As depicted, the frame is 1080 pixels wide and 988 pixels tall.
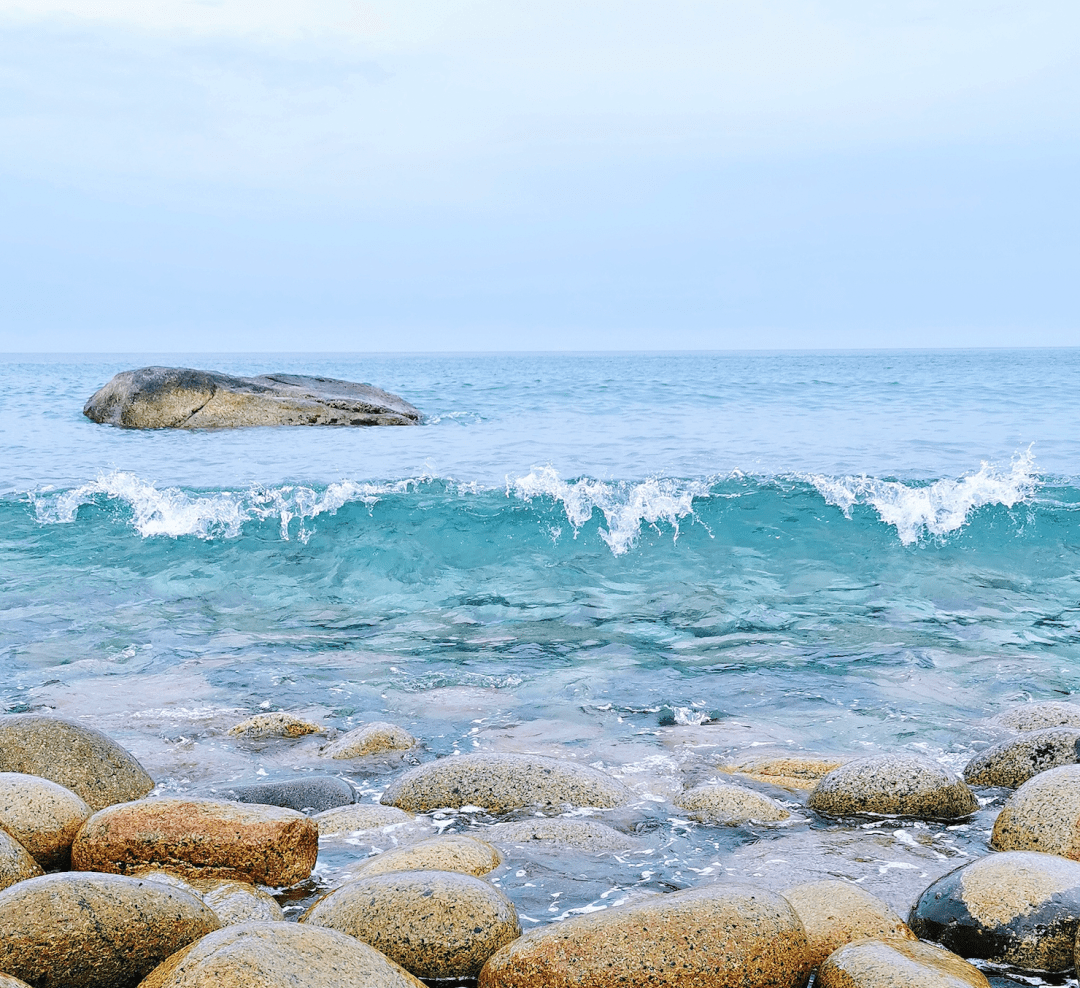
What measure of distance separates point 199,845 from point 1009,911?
10.2 ft

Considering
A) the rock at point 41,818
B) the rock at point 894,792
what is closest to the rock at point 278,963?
the rock at point 41,818

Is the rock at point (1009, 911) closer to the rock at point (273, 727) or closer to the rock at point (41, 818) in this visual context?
the rock at point (41, 818)

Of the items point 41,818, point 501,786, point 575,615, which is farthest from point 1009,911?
point 575,615

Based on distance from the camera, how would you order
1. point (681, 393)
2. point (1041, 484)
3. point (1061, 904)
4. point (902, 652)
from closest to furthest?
1. point (1061, 904)
2. point (902, 652)
3. point (1041, 484)
4. point (681, 393)

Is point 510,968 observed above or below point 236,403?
below

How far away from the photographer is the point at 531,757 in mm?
5418

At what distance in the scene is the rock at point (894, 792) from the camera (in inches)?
192

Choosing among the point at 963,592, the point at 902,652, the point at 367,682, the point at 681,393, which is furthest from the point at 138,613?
the point at 681,393

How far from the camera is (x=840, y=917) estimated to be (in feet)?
11.8

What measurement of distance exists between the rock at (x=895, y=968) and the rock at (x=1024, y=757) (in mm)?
2139

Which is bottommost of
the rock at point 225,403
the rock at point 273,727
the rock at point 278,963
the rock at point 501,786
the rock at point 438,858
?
the rock at point 273,727

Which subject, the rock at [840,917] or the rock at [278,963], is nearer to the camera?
the rock at [278,963]

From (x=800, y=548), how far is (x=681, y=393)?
22.8 m

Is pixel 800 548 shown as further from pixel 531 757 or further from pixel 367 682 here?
pixel 531 757
